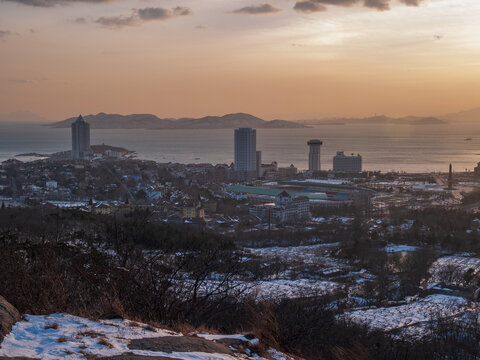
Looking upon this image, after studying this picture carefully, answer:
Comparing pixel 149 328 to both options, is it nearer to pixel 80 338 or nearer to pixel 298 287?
pixel 80 338

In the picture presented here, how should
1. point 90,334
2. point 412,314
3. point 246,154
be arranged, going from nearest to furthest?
point 90,334, point 412,314, point 246,154

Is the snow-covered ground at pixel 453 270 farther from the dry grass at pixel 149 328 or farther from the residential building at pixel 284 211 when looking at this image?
the dry grass at pixel 149 328

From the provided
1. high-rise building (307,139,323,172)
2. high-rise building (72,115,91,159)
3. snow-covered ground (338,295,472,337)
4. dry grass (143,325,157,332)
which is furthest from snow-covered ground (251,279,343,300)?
high-rise building (72,115,91,159)

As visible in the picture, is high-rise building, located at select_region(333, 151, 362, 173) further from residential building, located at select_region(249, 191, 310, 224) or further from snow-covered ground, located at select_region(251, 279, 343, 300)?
snow-covered ground, located at select_region(251, 279, 343, 300)

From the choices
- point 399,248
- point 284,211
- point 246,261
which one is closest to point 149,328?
point 246,261

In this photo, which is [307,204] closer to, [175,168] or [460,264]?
[460,264]

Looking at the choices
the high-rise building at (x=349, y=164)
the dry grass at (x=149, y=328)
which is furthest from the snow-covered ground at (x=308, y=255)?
the high-rise building at (x=349, y=164)

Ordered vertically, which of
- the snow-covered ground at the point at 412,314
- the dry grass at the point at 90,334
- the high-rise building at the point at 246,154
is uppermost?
the high-rise building at the point at 246,154
